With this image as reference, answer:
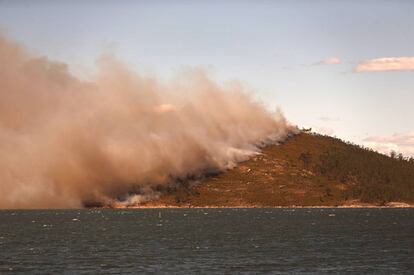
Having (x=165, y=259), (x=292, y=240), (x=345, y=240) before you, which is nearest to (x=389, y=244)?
(x=345, y=240)

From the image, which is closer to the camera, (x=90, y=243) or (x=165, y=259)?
(x=165, y=259)

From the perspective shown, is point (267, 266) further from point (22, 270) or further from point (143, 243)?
point (143, 243)

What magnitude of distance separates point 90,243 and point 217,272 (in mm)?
76842

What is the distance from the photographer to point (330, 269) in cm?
12625

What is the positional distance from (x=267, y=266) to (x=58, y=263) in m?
41.7

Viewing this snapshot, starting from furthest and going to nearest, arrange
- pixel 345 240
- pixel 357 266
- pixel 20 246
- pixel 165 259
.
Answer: pixel 345 240 → pixel 20 246 → pixel 165 259 → pixel 357 266

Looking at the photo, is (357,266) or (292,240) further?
(292,240)

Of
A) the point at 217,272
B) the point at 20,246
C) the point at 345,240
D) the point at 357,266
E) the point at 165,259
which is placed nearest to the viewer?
the point at 217,272

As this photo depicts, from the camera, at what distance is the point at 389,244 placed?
182 metres

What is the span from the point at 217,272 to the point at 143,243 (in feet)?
229

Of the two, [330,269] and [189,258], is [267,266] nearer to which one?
[330,269]

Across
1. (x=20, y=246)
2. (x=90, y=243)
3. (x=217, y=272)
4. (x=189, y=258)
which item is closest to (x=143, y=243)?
(x=90, y=243)

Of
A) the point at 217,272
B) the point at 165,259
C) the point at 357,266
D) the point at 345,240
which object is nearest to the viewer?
the point at 217,272

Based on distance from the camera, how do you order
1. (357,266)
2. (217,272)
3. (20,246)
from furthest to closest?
(20,246) < (357,266) < (217,272)
